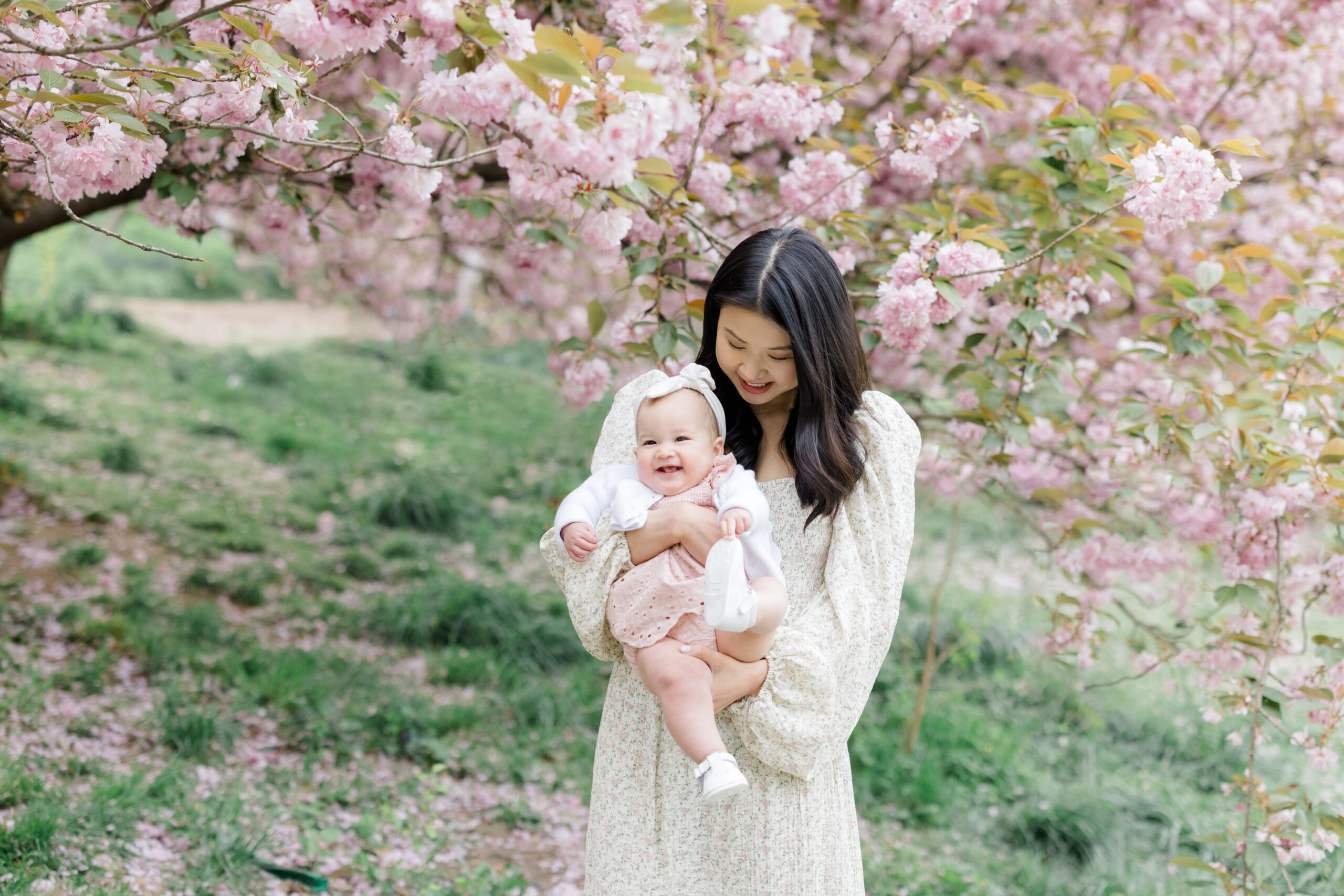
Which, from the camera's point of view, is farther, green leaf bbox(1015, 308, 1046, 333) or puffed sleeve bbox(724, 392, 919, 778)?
green leaf bbox(1015, 308, 1046, 333)

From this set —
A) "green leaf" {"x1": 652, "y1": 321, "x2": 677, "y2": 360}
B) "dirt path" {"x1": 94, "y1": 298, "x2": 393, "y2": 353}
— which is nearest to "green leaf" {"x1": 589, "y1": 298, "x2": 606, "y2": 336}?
"green leaf" {"x1": 652, "y1": 321, "x2": 677, "y2": 360}

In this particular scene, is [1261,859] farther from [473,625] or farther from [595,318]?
[473,625]

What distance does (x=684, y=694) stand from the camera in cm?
143

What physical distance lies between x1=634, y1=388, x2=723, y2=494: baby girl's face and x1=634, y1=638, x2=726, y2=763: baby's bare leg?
26 cm

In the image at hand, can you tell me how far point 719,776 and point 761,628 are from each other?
0.72ft

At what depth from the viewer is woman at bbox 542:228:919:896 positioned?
60.2 inches

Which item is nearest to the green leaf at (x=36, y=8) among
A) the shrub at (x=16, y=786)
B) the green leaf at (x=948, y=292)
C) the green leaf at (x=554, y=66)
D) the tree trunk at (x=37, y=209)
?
the green leaf at (x=554, y=66)

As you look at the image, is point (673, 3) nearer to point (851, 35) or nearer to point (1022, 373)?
point (1022, 373)

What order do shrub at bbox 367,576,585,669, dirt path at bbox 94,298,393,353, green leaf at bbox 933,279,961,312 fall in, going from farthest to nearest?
1. dirt path at bbox 94,298,393,353
2. shrub at bbox 367,576,585,669
3. green leaf at bbox 933,279,961,312

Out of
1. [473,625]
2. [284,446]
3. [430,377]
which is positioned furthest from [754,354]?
[430,377]

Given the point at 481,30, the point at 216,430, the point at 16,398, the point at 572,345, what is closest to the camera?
the point at 481,30

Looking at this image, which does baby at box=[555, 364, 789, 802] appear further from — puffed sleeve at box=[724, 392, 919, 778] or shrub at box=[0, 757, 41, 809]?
shrub at box=[0, 757, 41, 809]

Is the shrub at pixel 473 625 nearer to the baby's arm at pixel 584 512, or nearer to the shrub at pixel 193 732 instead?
the shrub at pixel 193 732

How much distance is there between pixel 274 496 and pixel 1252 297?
4901mm
